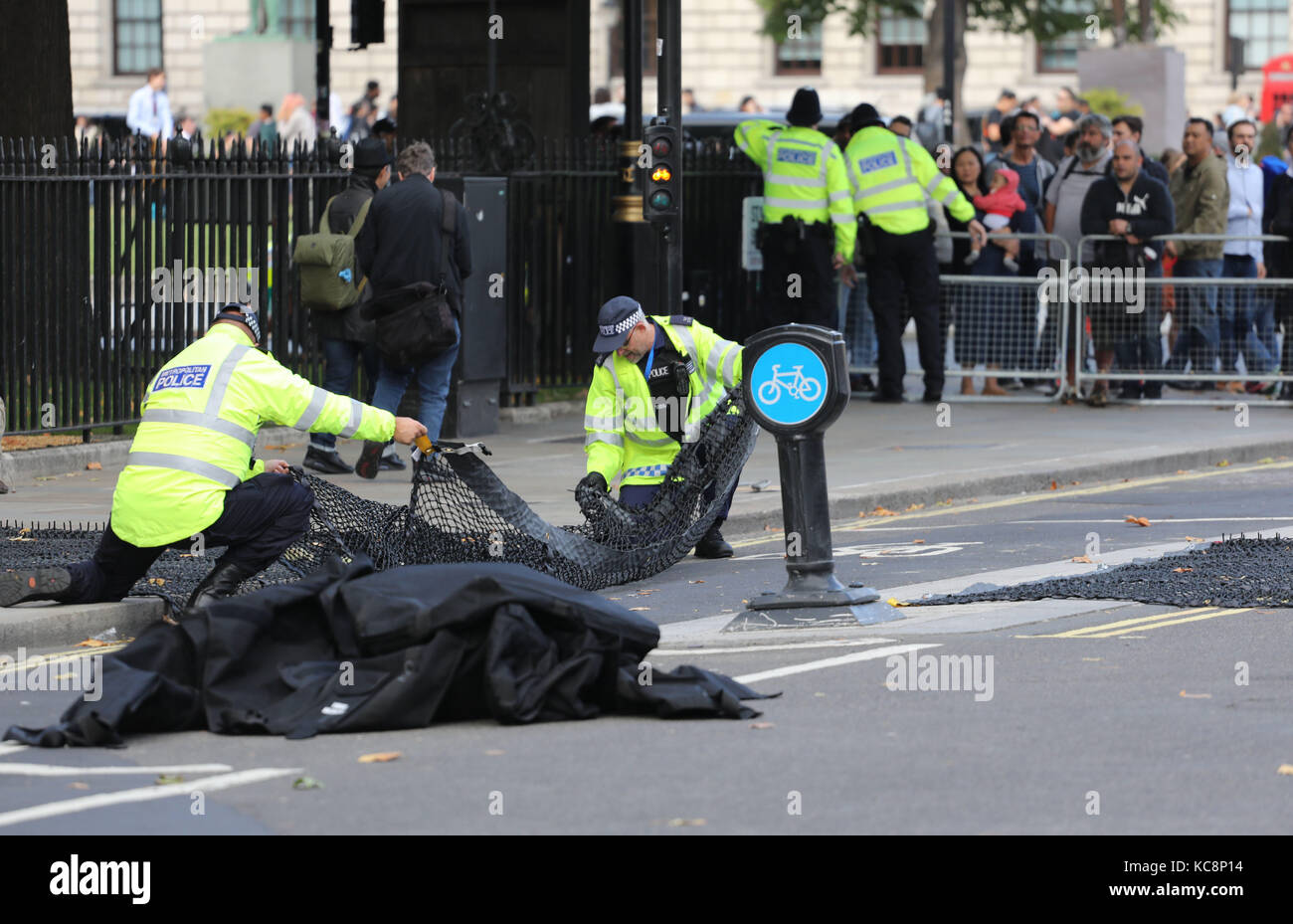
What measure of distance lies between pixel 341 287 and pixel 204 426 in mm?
5160

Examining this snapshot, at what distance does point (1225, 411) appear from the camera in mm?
17922

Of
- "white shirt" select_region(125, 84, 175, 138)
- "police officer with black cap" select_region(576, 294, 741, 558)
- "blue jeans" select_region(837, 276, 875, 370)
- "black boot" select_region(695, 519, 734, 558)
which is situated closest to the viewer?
"police officer with black cap" select_region(576, 294, 741, 558)

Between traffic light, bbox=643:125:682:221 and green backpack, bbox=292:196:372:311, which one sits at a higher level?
traffic light, bbox=643:125:682:221

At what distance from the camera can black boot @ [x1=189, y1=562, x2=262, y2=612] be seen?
951cm

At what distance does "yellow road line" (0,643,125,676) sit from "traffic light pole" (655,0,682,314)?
17.1ft

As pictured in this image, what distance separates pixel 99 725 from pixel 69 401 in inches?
308

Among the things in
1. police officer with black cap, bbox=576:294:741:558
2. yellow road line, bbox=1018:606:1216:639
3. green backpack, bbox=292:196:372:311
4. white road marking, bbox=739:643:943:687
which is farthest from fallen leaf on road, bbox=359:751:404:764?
green backpack, bbox=292:196:372:311

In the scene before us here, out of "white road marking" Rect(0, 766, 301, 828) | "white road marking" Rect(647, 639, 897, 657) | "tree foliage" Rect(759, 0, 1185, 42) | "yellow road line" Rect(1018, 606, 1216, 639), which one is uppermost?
"tree foliage" Rect(759, 0, 1185, 42)

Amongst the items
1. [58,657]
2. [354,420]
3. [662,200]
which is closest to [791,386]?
[354,420]

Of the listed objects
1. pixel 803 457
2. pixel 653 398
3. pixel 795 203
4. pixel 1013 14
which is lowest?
pixel 803 457

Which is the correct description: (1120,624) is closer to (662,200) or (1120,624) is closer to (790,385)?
(790,385)

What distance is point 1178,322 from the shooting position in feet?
60.3

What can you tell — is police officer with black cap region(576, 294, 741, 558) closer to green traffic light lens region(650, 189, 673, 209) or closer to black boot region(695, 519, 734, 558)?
black boot region(695, 519, 734, 558)
